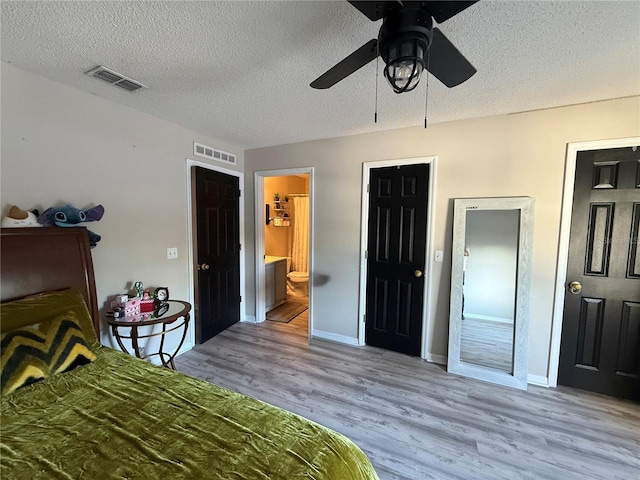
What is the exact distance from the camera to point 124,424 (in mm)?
1133

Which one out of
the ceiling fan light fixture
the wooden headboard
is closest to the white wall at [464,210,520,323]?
the ceiling fan light fixture

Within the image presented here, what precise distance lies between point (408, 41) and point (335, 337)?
2.97 meters

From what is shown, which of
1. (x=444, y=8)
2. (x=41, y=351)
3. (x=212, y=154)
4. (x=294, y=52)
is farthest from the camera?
(x=212, y=154)

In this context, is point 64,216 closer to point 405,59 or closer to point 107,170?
point 107,170

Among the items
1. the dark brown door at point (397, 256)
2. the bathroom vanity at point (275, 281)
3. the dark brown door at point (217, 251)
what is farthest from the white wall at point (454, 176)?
the bathroom vanity at point (275, 281)

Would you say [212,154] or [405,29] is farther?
[212,154]

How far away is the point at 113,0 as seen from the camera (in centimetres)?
121

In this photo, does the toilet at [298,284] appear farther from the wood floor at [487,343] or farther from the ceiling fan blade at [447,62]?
the ceiling fan blade at [447,62]

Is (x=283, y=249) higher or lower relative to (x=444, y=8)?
→ lower

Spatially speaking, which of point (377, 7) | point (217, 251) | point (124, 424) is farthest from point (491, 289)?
point (217, 251)

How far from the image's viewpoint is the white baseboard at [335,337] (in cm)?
318

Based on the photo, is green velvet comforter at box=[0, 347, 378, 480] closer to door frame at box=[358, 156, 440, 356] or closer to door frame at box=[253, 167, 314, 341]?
door frame at box=[358, 156, 440, 356]

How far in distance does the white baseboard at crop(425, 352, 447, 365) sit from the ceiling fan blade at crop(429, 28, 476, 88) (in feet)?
8.22

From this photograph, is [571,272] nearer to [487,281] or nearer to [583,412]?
[487,281]
